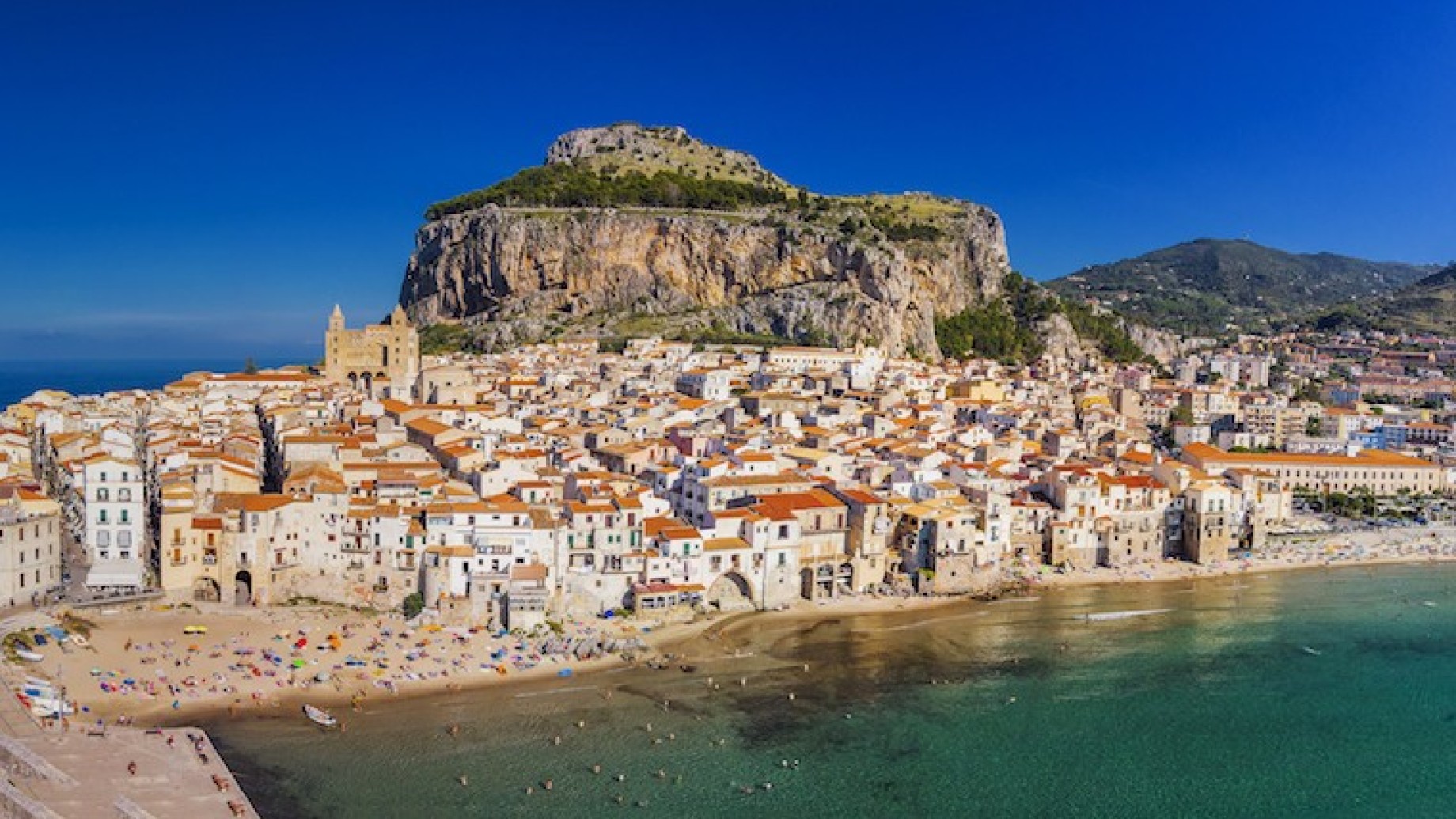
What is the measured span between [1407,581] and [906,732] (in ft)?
93.7

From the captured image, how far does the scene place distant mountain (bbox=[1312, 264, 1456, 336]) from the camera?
137500mm

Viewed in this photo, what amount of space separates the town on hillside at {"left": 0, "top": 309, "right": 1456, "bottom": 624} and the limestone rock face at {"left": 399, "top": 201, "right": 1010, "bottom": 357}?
16550 mm

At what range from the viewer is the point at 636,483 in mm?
38031

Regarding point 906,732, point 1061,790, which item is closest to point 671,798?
point 906,732

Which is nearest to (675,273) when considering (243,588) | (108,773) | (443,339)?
(443,339)

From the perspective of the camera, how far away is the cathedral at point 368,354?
6812cm

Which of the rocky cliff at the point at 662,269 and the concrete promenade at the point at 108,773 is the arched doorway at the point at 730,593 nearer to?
the concrete promenade at the point at 108,773

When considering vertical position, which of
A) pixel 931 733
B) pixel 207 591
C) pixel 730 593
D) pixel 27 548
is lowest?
pixel 931 733

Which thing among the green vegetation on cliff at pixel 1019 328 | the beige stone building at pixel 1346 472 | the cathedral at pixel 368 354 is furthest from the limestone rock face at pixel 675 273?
the beige stone building at pixel 1346 472

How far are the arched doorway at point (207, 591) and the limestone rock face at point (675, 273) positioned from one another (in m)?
59.3

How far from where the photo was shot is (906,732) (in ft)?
88.0

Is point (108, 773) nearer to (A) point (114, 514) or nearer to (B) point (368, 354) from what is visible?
(A) point (114, 514)

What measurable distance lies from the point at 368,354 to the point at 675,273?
1286 inches

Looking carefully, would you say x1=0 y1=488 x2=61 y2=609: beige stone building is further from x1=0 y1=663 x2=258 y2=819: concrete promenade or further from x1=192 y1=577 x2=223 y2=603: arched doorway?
x1=0 y1=663 x2=258 y2=819: concrete promenade
